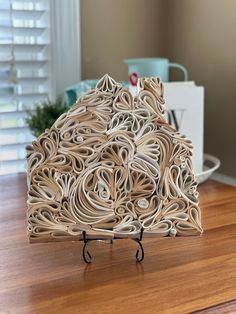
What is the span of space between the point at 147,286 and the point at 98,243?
19 centimetres

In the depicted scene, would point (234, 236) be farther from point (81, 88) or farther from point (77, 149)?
point (81, 88)

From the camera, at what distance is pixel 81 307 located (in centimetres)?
64

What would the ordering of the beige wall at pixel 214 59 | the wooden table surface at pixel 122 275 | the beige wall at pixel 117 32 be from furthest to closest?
the beige wall at pixel 117 32
the beige wall at pixel 214 59
the wooden table surface at pixel 122 275

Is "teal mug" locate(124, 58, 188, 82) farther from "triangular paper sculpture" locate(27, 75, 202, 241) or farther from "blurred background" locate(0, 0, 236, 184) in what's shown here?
"triangular paper sculpture" locate(27, 75, 202, 241)

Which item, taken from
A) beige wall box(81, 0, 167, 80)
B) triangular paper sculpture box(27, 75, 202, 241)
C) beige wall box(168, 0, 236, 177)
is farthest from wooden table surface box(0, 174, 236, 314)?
beige wall box(81, 0, 167, 80)

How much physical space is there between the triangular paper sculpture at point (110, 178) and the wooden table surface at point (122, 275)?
0.06 meters

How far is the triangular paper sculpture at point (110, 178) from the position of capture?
Result: 747mm

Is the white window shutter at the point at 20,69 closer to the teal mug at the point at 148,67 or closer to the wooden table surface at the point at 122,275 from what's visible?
the teal mug at the point at 148,67

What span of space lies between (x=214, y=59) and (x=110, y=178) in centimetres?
80

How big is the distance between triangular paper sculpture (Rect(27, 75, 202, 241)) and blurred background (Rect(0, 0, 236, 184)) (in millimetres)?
654

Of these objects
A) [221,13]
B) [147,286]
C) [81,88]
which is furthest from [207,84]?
[147,286]

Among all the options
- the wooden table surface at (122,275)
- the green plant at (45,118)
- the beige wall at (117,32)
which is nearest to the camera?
the wooden table surface at (122,275)

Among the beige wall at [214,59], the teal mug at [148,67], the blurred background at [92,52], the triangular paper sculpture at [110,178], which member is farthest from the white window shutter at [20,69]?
the triangular paper sculpture at [110,178]

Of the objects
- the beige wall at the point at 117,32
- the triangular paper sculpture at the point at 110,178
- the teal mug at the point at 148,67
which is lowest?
the triangular paper sculpture at the point at 110,178
